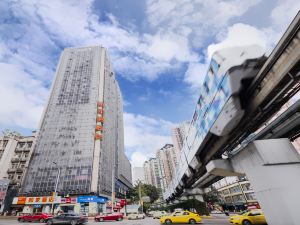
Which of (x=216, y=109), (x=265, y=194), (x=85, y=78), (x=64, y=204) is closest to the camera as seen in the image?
(x=265, y=194)

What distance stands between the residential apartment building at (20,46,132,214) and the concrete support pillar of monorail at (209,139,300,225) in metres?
36.1

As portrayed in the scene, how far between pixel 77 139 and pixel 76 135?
1.62 metres

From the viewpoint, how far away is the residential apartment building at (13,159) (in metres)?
57.5

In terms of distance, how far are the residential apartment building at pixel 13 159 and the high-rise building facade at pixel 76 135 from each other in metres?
3.67

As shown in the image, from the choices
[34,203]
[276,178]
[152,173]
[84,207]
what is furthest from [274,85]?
[152,173]

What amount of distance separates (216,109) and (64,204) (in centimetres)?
5391

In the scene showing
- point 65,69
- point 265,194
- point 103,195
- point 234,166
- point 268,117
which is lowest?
point 265,194

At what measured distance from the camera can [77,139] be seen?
211 ft

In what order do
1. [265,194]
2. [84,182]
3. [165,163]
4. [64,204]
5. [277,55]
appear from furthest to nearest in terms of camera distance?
[165,163]
[84,182]
[64,204]
[265,194]
[277,55]

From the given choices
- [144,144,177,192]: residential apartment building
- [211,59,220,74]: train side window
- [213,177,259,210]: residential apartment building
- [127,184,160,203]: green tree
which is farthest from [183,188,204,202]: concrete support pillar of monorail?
[144,144,177,192]: residential apartment building

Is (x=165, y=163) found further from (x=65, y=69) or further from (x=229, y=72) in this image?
(x=229, y=72)

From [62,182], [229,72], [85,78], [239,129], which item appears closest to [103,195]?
[62,182]

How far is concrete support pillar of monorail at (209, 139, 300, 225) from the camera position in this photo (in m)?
11.1

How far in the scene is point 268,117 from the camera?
12.8 m
